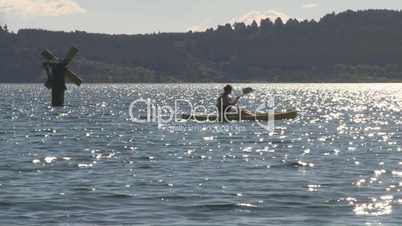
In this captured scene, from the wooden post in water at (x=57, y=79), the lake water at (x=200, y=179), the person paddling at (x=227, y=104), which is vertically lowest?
the lake water at (x=200, y=179)

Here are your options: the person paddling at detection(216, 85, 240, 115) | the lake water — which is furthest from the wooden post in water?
the person paddling at detection(216, 85, 240, 115)

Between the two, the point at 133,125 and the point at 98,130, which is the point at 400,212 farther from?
the point at 133,125

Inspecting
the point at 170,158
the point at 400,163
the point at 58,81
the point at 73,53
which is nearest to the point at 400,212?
the point at 400,163

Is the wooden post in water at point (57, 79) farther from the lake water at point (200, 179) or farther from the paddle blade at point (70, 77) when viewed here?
the lake water at point (200, 179)

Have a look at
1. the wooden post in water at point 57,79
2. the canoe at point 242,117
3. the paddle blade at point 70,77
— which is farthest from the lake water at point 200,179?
the canoe at point 242,117

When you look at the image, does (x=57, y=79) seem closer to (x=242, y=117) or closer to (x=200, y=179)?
(x=242, y=117)

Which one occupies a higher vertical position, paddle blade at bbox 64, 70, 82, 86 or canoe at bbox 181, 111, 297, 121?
paddle blade at bbox 64, 70, 82, 86

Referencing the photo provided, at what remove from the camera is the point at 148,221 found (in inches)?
909

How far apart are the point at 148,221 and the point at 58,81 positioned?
32.8 meters

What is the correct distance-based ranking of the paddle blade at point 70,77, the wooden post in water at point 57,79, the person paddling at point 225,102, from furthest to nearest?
the paddle blade at point 70,77 < the person paddling at point 225,102 < the wooden post in water at point 57,79

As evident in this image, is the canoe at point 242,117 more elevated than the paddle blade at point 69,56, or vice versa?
the paddle blade at point 69,56

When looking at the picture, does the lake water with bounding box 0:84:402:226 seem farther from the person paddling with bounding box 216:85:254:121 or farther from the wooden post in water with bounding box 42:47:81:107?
the person paddling with bounding box 216:85:254:121

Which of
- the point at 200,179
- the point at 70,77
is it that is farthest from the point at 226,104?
the point at 200,179

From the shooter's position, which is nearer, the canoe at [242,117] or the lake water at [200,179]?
the lake water at [200,179]
